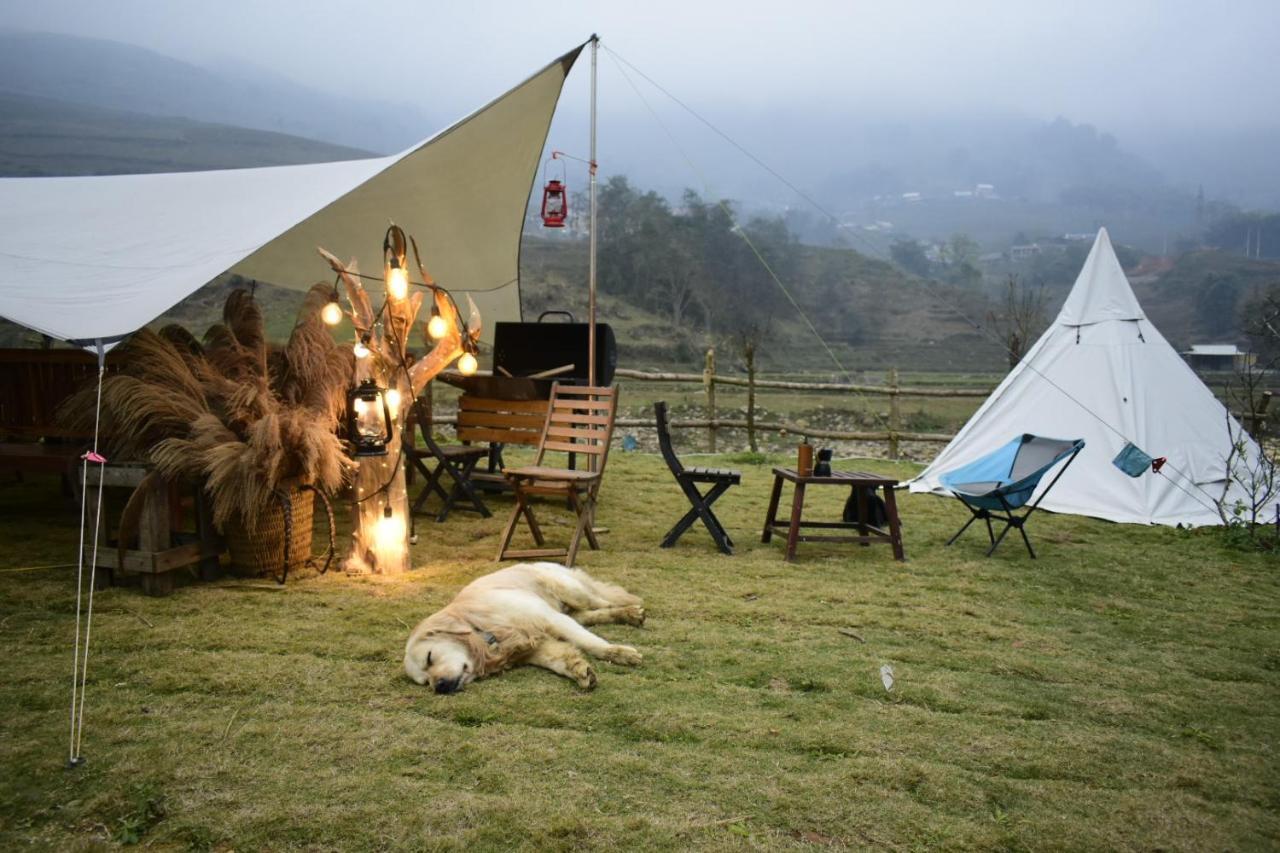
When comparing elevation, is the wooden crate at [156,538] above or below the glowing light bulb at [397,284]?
below

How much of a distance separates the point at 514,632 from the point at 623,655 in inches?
15.9

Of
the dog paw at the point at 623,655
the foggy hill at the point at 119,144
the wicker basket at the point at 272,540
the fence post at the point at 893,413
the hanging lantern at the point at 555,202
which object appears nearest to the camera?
the dog paw at the point at 623,655

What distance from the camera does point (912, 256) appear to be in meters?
47.1

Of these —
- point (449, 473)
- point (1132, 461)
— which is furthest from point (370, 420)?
point (1132, 461)

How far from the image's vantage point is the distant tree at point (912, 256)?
1807 inches

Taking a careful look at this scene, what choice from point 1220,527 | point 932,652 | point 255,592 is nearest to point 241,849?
point 255,592

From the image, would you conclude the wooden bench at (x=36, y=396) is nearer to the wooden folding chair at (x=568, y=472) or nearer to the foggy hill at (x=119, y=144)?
the wooden folding chair at (x=568, y=472)

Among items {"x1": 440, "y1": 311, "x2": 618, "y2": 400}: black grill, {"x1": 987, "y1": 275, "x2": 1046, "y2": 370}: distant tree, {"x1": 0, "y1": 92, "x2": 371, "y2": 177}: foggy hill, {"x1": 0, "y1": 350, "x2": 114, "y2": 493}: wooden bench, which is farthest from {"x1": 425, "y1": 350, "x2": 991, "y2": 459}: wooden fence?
{"x1": 0, "y1": 92, "x2": 371, "y2": 177}: foggy hill

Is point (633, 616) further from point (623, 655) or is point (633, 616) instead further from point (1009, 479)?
point (1009, 479)

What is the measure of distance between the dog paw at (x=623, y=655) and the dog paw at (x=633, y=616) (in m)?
0.40

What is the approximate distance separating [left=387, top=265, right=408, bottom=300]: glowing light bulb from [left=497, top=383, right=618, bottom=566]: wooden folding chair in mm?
1028

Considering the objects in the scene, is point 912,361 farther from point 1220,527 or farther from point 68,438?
point 68,438

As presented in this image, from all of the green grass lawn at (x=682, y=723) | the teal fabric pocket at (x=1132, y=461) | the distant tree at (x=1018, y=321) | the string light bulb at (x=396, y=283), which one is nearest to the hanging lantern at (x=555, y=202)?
the string light bulb at (x=396, y=283)

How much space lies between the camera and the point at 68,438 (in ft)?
15.2
